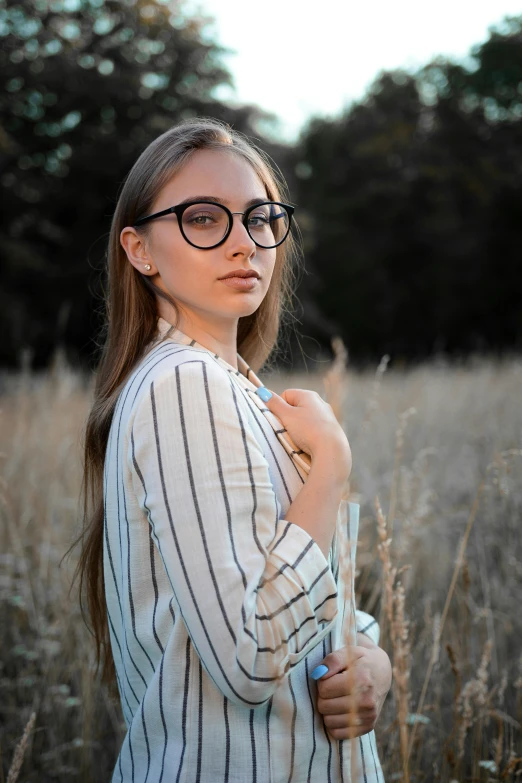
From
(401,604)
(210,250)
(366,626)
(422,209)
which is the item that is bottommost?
(366,626)

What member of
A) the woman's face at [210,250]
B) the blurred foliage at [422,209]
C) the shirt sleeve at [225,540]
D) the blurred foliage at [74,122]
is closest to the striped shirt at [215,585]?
the shirt sleeve at [225,540]

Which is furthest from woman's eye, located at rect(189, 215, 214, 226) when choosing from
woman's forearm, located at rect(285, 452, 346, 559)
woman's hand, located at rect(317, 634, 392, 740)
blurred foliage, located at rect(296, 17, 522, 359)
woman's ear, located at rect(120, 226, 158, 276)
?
blurred foliage, located at rect(296, 17, 522, 359)

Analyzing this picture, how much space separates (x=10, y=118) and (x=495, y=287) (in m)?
13.5

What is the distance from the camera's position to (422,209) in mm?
20156

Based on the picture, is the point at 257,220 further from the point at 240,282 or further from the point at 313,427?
the point at 313,427

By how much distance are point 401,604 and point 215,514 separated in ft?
1.07

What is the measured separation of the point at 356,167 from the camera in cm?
2058

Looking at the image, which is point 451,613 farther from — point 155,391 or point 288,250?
point 155,391

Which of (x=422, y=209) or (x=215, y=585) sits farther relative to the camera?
(x=422, y=209)

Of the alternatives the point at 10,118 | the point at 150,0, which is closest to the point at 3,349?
the point at 10,118

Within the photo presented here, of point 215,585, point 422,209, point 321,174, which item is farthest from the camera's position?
point 321,174

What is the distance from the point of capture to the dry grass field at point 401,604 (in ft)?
5.12

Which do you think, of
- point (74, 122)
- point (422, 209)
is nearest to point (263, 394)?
point (74, 122)

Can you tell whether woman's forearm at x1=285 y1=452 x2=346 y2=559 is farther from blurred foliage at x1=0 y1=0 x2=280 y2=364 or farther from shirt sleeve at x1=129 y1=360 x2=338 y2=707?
blurred foliage at x1=0 y1=0 x2=280 y2=364
